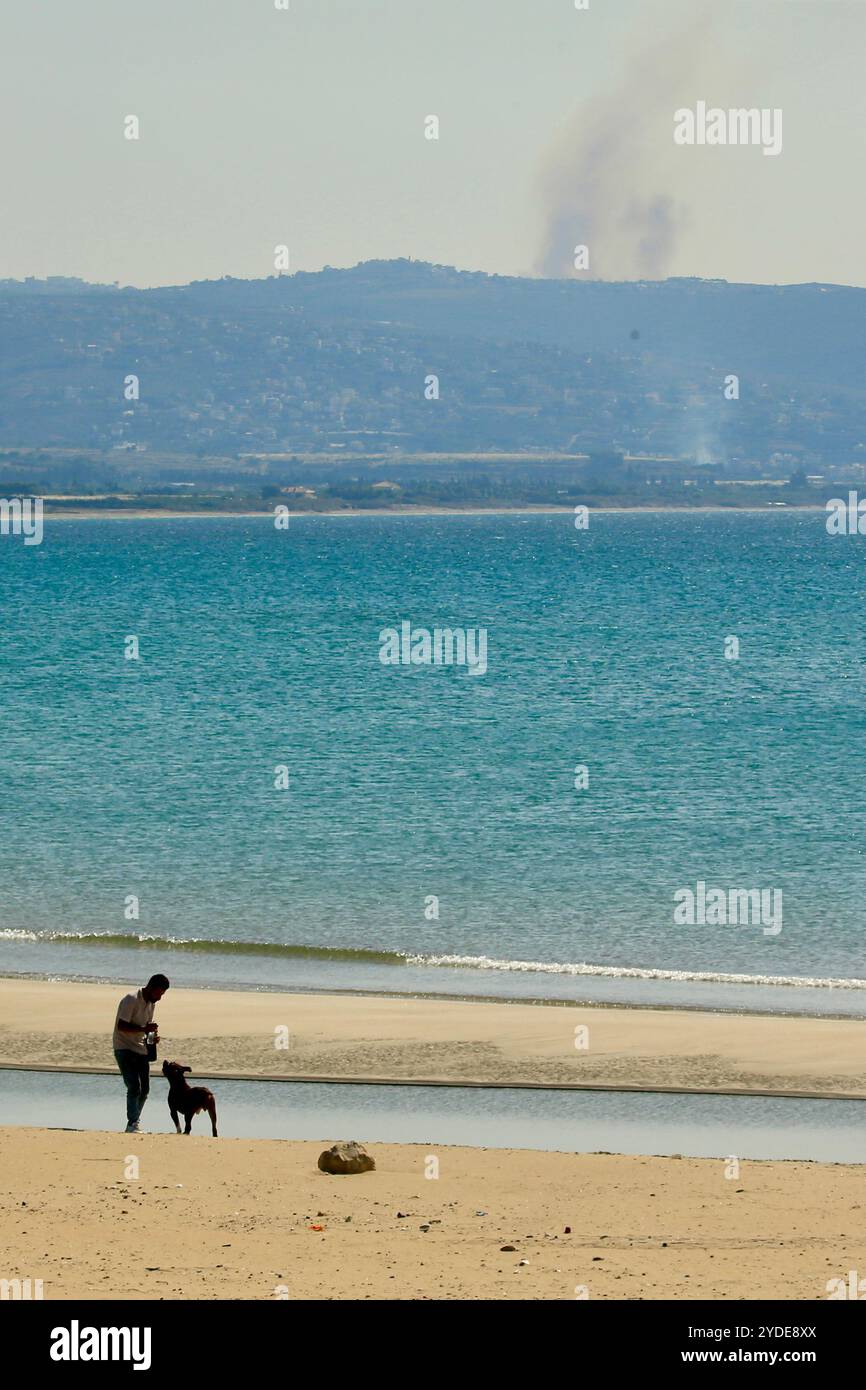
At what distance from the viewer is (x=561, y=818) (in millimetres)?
35906

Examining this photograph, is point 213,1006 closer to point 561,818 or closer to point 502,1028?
point 502,1028

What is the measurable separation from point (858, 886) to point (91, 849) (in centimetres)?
1322

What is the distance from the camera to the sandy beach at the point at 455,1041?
65.0ft

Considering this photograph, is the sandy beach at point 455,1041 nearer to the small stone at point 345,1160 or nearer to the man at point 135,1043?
the man at point 135,1043

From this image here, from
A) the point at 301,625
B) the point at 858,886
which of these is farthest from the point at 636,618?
the point at 858,886

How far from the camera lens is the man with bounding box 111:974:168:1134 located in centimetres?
1692

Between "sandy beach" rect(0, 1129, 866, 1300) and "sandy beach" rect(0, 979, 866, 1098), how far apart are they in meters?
3.60

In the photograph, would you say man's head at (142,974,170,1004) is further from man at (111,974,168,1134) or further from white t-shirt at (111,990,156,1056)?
white t-shirt at (111,990,156,1056)

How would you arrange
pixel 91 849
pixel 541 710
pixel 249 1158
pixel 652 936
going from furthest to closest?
1. pixel 541 710
2. pixel 91 849
3. pixel 652 936
4. pixel 249 1158

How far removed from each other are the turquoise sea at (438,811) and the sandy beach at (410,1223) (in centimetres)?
825

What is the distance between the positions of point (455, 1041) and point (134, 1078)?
5.06 metres

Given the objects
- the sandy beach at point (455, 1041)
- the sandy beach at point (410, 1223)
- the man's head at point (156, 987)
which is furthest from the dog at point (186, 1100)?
the sandy beach at point (455, 1041)

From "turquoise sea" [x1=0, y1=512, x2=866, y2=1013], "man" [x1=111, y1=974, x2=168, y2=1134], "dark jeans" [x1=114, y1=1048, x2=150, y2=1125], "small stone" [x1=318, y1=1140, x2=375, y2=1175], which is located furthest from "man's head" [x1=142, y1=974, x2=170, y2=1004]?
"turquoise sea" [x1=0, y1=512, x2=866, y2=1013]

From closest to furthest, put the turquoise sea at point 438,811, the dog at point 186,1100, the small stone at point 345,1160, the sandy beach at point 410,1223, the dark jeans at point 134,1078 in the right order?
the sandy beach at point 410,1223, the small stone at point 345,1160, the dog at point 186,1100, the dark jeans at point 134,1078, the turquoise sea at point 438,811
